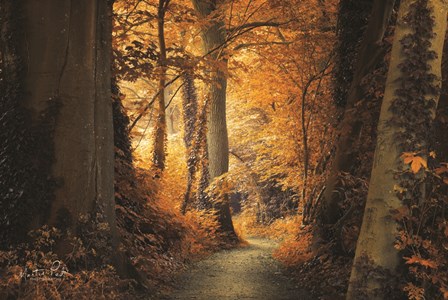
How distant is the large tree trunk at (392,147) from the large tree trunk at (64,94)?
3.20m

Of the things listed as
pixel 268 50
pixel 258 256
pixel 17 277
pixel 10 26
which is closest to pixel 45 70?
pixel 10 26

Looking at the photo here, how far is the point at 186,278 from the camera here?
28.6 ft

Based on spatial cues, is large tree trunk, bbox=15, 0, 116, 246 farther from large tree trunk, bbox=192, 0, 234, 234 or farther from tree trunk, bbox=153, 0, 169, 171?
large tree trunk, bbox=192, 0, 234, 234

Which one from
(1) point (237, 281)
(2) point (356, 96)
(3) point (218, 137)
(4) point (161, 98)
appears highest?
(4) point (161, 98)

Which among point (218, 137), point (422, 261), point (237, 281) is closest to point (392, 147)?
point (422, 261)

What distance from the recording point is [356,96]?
7910 mm

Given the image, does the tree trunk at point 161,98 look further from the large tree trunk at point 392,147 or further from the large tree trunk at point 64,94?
the large tree trunk at point 392,147

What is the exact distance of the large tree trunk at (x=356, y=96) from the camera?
25.2ft

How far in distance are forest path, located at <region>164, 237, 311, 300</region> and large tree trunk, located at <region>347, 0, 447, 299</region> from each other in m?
2.17

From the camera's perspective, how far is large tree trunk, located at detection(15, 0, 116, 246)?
17.6ft

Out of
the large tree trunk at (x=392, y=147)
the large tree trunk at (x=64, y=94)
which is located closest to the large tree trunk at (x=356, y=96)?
the large tree trunk at (x=392, y=147)

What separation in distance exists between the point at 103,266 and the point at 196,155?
10.4 metres

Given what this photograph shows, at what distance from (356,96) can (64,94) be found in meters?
4.86

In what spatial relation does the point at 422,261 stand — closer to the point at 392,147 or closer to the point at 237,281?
the point at 392,147
